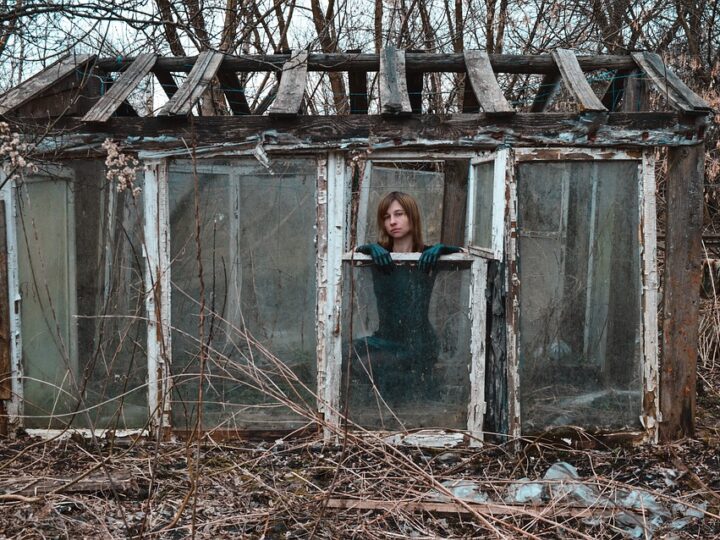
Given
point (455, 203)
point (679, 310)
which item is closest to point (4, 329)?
point (455, 203)

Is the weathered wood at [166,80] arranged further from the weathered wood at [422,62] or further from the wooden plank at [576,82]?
→ the wooden plank at [576,82]

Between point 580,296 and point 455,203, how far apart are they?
2304 millimetres

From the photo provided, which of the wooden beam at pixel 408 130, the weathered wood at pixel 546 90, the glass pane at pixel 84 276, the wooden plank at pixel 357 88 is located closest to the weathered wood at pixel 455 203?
the weathered wood at pixel 546 90

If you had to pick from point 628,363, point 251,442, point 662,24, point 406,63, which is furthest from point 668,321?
point 662,24

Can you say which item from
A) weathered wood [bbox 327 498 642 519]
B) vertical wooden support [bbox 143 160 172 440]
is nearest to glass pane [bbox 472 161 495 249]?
weathered wood [bbox 327 498 642 519]

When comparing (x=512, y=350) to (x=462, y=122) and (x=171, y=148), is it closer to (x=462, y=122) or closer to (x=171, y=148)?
(x=462, y=122)

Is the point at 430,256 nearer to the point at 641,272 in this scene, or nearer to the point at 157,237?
the point at 641,272

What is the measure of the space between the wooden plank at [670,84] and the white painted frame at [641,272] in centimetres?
37

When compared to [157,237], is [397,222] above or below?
above

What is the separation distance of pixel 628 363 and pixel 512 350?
30.7 inches

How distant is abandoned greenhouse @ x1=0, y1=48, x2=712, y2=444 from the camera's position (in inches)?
172

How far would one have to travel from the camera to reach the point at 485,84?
4.51 meters

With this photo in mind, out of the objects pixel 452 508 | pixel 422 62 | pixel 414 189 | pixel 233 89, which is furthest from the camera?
pixel 414 189

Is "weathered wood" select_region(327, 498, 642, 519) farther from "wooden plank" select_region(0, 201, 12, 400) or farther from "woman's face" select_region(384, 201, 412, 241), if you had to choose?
"wooden plank" select_region(0, 201, 12, 400)
